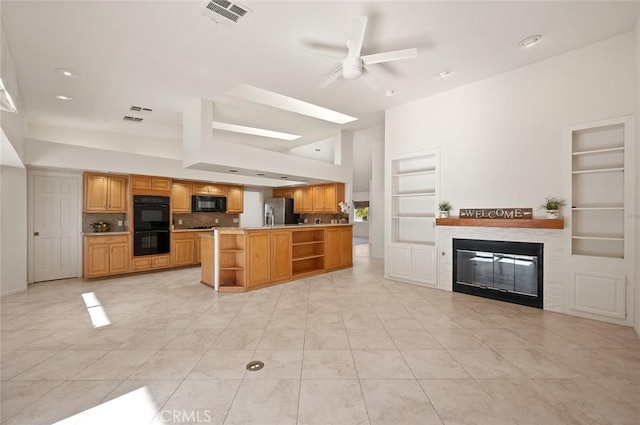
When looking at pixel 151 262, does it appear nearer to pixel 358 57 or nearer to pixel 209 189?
pixel 209 189

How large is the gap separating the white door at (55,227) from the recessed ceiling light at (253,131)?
11.3 feet

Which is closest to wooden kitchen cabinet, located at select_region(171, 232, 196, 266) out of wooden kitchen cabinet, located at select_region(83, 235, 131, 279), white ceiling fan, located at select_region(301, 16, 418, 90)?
wooden kitchen cabinet, located at select_region(83, 235, 131, 279)

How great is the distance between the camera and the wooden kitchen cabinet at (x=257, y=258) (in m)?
4.86

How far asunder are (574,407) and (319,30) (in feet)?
13.3

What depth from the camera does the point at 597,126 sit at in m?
3.46

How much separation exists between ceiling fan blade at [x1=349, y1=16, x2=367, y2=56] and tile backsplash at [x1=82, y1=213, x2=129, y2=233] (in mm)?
6357

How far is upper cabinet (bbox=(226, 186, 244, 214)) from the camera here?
26.7 feet

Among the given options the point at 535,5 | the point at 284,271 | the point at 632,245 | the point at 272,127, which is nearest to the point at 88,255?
the point at 284,271

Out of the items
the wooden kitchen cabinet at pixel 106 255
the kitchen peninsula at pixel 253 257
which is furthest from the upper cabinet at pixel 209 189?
the kitchen peninsula at pixel 253 257

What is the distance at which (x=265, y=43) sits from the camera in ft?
10.9

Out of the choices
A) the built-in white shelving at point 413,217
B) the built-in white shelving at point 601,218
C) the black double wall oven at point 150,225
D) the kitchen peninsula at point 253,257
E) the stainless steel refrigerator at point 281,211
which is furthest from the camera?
the stainless steel refrigerator at point 281,211

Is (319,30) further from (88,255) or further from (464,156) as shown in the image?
(88,255)

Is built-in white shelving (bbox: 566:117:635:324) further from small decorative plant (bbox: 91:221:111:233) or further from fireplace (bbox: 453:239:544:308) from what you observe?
small decorative plant (bbox: 91:221:111:233)

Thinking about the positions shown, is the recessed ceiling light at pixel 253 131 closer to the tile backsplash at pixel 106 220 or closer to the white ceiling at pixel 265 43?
the white ceiling at pixel 265 43
